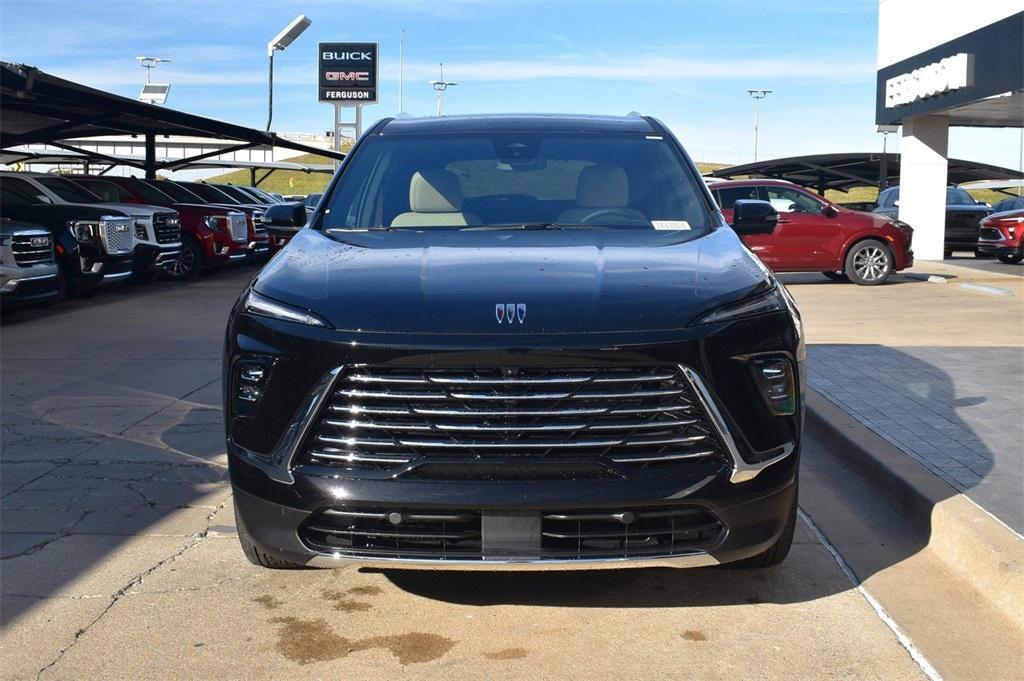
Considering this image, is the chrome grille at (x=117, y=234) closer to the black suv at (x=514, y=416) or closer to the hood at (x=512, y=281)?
the hood at (x=512, y=281)

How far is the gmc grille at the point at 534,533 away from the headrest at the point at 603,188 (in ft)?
6.32

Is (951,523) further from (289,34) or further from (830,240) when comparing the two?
(289,34)

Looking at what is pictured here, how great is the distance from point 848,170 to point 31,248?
5218 centimetres

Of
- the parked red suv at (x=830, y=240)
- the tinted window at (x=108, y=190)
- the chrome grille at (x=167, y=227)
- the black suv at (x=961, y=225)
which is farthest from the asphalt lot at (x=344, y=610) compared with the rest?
the black suv at (x=961, y=225)

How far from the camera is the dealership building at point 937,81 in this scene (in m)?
20.3

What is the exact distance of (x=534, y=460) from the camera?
3.51m

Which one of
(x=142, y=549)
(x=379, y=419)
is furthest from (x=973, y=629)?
(x=142, y=549)

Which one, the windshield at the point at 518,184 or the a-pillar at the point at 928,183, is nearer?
the windshield at the point at 518,184

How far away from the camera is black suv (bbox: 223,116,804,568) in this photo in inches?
139

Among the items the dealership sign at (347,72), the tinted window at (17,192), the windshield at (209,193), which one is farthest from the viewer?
the dealership sign at (347,72)

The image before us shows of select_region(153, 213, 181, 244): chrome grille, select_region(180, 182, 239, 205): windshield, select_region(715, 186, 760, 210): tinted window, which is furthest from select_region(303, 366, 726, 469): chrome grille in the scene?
select_region(180, 182, 239, 205): windshield

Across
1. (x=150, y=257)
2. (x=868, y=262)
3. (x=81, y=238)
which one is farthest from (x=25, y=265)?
(x=868, y=262)

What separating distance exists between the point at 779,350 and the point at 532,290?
0.84m

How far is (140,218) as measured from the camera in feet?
54.5
